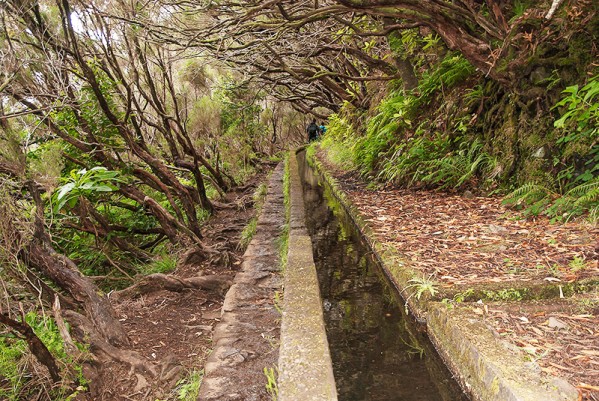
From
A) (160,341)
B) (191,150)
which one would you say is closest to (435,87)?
(191,150)

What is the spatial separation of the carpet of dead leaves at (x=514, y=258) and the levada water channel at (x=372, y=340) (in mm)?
420

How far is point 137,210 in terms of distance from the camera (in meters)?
6.04

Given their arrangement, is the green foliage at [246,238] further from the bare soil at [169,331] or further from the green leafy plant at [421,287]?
the green leafy plant at [421,287]

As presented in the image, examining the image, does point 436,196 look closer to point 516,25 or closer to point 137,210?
point 516,25

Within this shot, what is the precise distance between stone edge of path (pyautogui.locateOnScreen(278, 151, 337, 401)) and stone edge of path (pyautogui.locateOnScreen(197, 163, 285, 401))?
23 centimetres

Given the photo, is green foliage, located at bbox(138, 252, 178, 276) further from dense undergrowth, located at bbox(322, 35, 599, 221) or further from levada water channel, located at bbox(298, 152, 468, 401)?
dense undergrowth, located at bbox(322, 35, 599, 221)

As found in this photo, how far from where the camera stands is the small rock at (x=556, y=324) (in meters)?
2.30

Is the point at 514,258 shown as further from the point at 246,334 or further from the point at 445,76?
the point at 445,76

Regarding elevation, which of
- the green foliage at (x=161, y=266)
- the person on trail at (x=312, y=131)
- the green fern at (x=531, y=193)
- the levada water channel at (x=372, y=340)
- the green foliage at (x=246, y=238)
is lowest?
the levada water channel at (x=372, y=340)

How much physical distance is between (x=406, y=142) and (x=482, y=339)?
563cm

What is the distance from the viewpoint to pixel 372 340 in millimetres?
2922

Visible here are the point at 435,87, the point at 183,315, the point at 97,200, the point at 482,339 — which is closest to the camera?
the point at 482,339

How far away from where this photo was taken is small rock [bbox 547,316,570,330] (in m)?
2.30

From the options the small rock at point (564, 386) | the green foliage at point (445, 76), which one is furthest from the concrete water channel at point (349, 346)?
the green foliage at point (445, 76)
